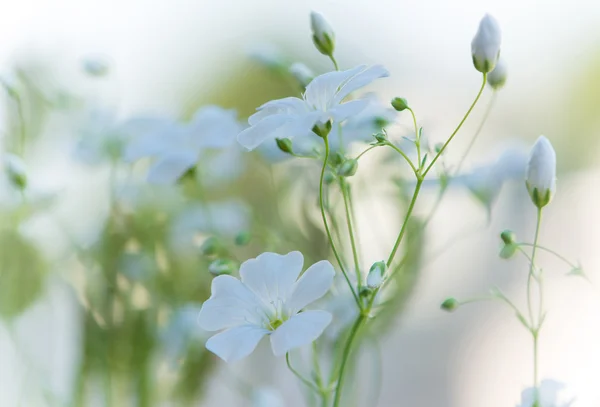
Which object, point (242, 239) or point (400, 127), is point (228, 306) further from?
point (400, 127)

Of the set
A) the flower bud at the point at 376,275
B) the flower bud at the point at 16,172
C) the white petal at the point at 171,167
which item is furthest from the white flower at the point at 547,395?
the flower bud at the point at 16,172

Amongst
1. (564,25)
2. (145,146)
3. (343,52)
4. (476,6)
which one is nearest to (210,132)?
(145,146)

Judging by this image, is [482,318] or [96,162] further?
[482,318]

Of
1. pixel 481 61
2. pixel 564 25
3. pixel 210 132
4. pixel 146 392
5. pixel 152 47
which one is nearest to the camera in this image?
pixel 481 61

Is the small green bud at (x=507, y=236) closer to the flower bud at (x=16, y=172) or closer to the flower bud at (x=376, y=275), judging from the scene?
the flower bud at (x=376, y=275)

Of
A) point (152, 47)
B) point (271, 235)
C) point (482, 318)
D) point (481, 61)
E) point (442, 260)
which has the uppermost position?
point (481, 61)

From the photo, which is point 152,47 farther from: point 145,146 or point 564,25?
point 564,25

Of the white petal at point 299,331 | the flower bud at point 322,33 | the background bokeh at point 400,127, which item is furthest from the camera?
the background bokeh at point 400,127

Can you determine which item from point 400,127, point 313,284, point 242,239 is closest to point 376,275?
point 313,284

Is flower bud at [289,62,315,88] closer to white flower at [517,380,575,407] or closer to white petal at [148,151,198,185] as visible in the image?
white petal at [148,151,198,185]
